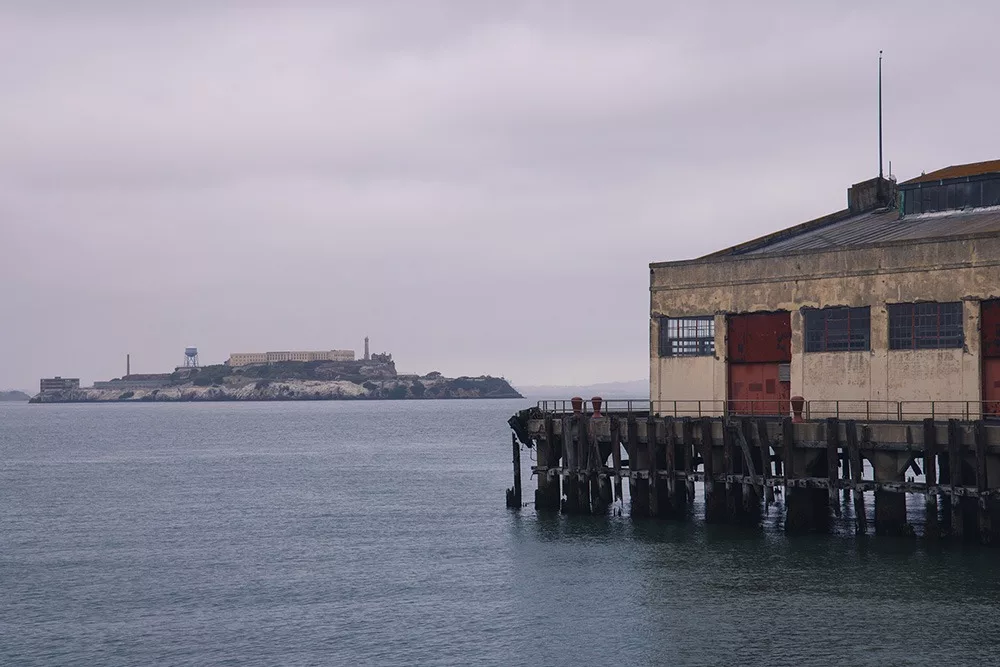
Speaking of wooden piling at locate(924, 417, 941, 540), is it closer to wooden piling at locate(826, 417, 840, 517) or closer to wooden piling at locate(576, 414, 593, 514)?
wooden piling at locate(826, 417, 840, 517)

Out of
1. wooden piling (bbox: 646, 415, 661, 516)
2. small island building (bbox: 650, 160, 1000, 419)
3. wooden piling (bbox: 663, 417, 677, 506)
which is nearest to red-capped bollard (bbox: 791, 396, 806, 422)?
small island building (bbox: 650, 160, 1000, 419)

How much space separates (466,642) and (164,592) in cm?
1120

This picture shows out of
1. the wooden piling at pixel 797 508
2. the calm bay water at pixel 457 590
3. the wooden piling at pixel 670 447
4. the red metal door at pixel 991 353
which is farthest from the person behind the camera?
the wooden piling at pixel 670 447

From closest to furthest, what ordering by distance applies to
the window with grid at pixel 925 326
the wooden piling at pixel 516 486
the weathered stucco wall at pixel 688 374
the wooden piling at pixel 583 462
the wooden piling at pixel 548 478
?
the window with grid at pixel 925 326
the wooden piling at pixel 583 462
the weathered stucco wall at pixel 688 374
the wooden piling at pixel 548 478
the wooden piling at pixel 516 486

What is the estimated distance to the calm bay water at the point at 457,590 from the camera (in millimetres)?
32094

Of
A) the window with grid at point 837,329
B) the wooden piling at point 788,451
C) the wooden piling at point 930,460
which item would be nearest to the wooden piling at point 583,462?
the window with grid at point 837,329


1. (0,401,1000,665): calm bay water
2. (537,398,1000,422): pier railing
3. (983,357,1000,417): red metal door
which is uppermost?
(983,357,1000,417): red metal door

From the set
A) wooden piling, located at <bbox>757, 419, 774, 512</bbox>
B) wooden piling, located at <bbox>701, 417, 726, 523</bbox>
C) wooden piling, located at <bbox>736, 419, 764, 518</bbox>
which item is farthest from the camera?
wooden piling, located at <bbox>701, 417, 726, 523</bbox>

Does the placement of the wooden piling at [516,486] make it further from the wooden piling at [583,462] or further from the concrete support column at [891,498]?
the concrete support column at [891,498]

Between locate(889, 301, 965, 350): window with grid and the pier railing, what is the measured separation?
201cm

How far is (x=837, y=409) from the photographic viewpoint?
46312mm

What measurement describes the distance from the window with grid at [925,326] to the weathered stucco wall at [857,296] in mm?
239

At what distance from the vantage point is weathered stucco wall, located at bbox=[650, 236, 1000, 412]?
4441 centimetres

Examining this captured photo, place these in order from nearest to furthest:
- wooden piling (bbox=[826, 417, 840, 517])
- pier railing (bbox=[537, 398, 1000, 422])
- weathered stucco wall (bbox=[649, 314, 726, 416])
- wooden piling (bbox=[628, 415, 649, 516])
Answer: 1. wooden piling (bbox=[826, 417, 840, 517])
2. pier railing (bbox=[537, 398, 1000, 422])
3. wooden piling (bbox=[628, 415, 649, 516])
4. weathered stucco wall (bbox=[649, 314, 726, 416])
